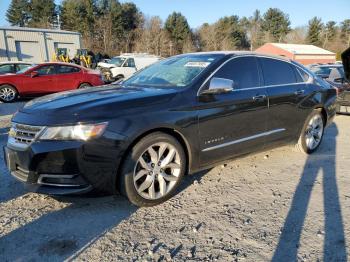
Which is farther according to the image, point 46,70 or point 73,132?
point 46,70

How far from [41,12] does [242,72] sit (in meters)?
64.7

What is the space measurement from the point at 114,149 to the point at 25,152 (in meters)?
0.84

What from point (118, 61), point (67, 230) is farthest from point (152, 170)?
point (118, 61)

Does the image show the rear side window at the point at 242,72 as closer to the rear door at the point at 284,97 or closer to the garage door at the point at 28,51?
the rear door at the point at 284,97

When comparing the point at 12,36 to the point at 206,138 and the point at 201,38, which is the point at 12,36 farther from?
the point at 201,38

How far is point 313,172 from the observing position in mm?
4664

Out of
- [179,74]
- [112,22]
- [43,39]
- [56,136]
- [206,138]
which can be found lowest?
[206,138]

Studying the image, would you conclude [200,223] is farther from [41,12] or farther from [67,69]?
[41,12]

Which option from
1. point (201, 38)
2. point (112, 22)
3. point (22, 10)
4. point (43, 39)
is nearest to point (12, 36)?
point (43, 39)

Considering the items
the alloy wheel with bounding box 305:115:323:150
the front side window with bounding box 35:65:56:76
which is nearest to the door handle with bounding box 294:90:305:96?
the alloy wheel with bounding box 305:115:323:150

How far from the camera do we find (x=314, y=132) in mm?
5613

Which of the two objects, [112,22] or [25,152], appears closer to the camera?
[25,152]

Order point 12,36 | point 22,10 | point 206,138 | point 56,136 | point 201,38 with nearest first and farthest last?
1. point 56,136
2. point 206,138
3. point 12,36
4. point 22,10
5. point 201,38

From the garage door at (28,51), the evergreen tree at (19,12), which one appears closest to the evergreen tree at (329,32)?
the evergreen tree at (19,12)
